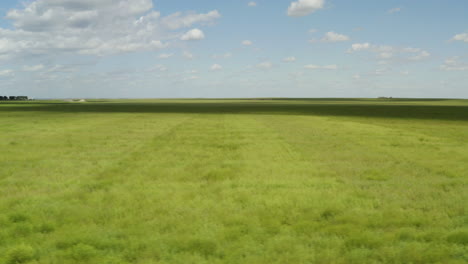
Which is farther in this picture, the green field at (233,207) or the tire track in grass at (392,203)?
the tire track in grass at (392,203)

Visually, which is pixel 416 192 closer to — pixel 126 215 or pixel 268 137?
pixel 126 215

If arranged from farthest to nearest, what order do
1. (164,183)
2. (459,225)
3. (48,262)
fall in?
(164,183) < (459,225) < (48,262)

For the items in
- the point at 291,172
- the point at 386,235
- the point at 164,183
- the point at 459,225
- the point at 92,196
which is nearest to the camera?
the point at 386,235

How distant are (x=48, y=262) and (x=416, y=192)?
8773mm

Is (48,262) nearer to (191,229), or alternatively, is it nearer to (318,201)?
(191,229)

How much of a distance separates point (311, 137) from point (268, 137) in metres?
2.57

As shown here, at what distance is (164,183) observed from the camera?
38.8ft

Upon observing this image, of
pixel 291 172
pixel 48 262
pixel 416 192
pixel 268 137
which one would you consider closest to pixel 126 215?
pixel 48 262

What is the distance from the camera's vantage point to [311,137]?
24547 mm

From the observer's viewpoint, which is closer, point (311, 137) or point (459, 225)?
point (459, 225)

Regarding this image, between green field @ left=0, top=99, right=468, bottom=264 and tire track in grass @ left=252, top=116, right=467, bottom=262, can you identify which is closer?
green field @ left=0, top=99, right=468, bottom=264

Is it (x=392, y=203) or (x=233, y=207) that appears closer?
(x=233, y=207)

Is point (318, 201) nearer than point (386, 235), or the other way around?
point (386, 235)

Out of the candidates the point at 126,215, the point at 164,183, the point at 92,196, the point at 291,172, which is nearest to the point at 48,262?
the point at 126,215
